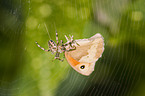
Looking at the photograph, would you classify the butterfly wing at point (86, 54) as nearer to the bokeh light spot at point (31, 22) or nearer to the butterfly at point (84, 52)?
the butterfly at point (84, 52)

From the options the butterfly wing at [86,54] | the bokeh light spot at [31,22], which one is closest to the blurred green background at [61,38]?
the bokeh light spot at [31,22]

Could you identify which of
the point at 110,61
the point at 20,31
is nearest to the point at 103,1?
the point at 110,61

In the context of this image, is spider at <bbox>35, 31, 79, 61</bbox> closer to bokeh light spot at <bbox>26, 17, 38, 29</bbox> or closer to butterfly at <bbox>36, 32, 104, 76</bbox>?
butterfly at <bbox>36, 32, 104, 76</bbox>

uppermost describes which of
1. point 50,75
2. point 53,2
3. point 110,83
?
point 53,2

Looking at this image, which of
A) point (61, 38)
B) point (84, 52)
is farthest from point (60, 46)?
point (84, 52)

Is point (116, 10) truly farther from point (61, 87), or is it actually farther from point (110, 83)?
point (61, 87)

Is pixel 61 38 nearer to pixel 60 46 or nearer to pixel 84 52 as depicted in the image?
pixel 60 46
